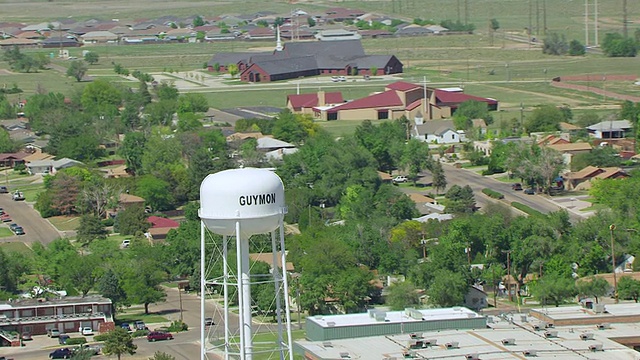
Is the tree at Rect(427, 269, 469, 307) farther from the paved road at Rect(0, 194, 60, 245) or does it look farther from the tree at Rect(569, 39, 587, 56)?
the tree at Rect(569, 39, 587, 56)

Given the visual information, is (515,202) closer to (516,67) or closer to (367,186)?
(367,186)

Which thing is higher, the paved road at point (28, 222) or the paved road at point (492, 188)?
the paved road at point (28, 222)

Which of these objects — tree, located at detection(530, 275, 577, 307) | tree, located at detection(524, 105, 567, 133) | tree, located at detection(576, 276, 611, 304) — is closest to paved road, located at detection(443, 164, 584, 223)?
tree, located at detection(524, 105, 567, 133)

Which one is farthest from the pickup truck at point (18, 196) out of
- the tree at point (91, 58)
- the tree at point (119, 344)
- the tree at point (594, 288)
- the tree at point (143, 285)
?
the tree at point (91, 58)

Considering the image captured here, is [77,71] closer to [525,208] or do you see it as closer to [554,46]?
[554,46]

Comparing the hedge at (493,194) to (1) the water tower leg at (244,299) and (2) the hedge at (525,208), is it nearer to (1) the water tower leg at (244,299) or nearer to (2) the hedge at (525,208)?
(2) the hedge at (525,208)

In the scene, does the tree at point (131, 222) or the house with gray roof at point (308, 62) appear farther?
the house with gray roof at point (308, 62)
